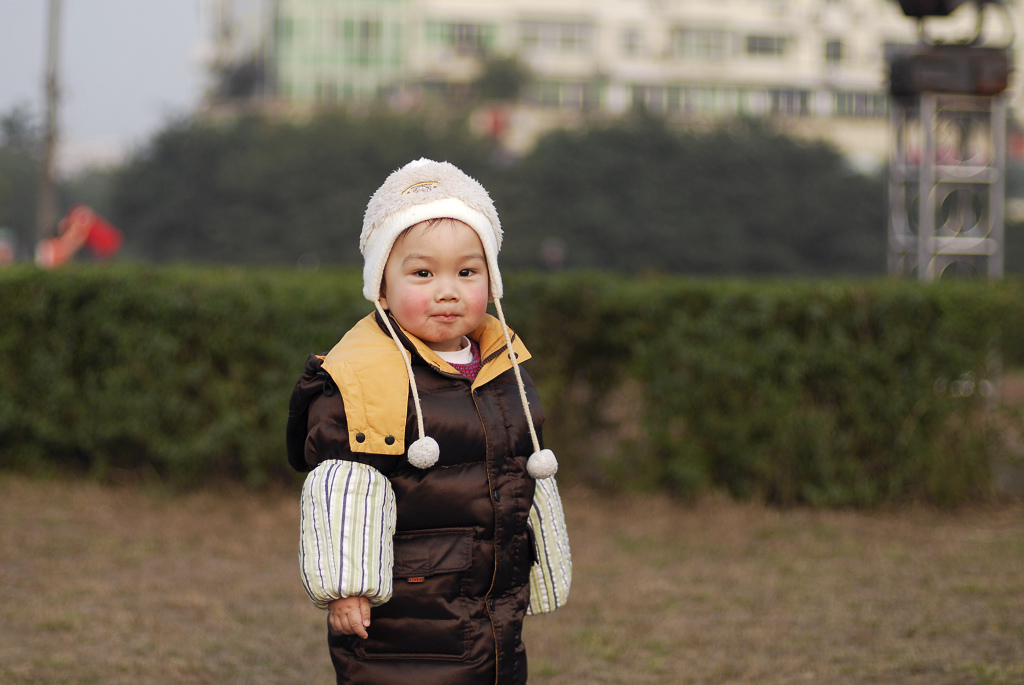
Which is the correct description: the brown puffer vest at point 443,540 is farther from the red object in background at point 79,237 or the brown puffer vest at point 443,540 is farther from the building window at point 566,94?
the building window at point 566,94

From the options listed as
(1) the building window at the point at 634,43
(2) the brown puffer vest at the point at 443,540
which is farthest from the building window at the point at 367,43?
(2) the brown puffer vest at the point at 443,540

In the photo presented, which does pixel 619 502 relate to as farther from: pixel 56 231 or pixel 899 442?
pixel 56 231

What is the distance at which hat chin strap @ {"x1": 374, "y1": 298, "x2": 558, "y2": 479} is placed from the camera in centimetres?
233

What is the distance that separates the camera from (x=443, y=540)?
8.09 ft

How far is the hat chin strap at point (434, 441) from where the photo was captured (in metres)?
2.33

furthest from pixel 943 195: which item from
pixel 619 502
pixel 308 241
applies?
pixel 308 241

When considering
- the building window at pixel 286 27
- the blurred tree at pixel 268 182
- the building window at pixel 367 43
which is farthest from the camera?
the building window at pixel 367 43

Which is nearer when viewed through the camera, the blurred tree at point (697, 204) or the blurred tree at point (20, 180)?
the blurred tree at point (697, 204)

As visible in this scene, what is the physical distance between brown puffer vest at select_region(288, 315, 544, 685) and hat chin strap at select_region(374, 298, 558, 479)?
0.04 metres

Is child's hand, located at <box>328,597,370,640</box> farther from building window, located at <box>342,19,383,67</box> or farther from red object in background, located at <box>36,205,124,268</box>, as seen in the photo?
building window, located at <box>342,19,383,67</box>

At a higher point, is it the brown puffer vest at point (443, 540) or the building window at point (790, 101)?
the building window at point (790, 101)

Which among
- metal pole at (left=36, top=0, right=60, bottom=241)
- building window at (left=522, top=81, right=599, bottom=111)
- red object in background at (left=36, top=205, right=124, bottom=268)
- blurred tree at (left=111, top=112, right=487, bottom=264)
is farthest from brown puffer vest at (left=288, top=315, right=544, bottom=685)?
building window at (left=522, top=81, right=599, bottom=111)

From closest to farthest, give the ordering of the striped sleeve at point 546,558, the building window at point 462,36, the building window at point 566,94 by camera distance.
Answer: the striped sleeve at point 546,558
the building window at point 462,36
the building window at point 566,94

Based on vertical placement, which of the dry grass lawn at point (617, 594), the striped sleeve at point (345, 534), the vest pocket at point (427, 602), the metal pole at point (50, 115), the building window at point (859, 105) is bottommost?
the dry grass lawn at point (617, 594)
